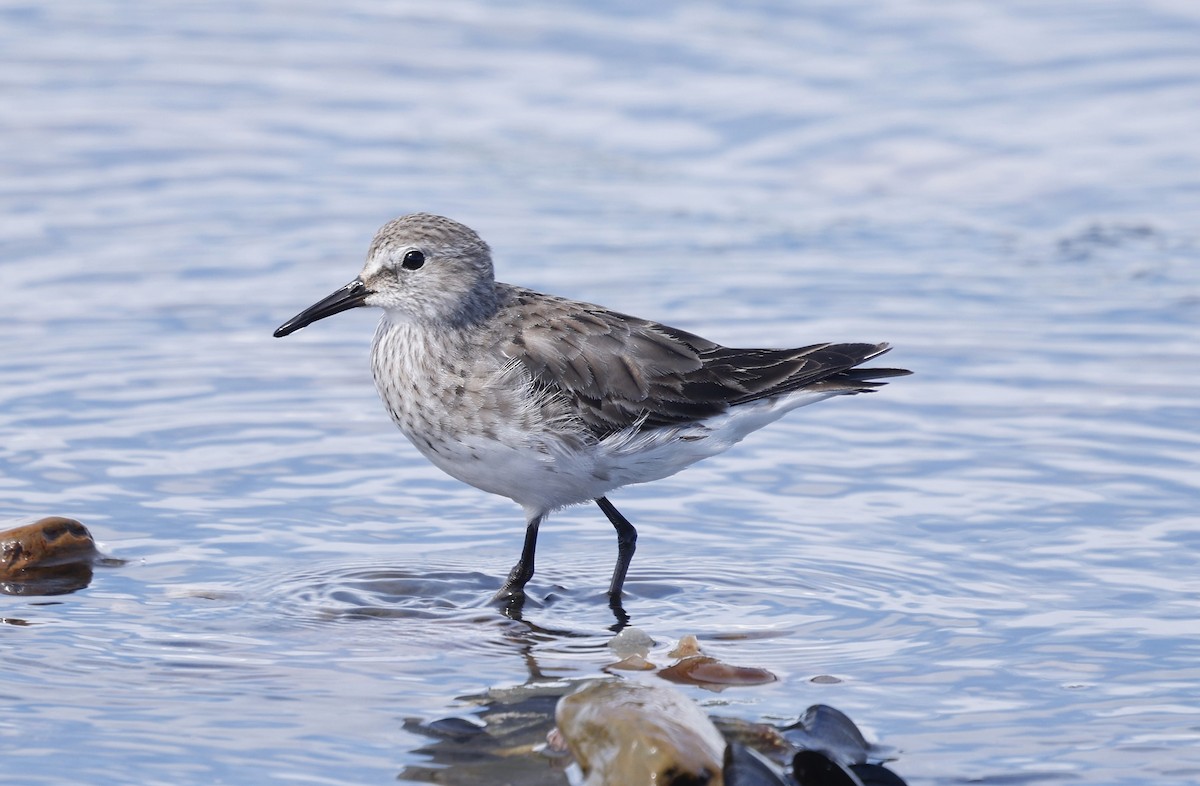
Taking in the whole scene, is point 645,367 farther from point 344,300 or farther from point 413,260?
point 344,300

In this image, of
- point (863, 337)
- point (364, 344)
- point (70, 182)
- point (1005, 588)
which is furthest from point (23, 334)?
point (1005, 588)

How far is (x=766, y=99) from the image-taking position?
15742mm

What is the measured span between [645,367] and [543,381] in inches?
22.4

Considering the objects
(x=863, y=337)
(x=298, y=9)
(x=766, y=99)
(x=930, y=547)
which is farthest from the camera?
(x=298, y=9)

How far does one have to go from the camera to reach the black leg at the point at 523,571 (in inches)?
306

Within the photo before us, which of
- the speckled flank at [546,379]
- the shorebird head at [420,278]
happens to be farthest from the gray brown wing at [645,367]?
the shorebird head at [420,278]

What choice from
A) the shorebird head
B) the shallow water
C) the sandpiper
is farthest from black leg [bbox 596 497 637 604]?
the shorebird head

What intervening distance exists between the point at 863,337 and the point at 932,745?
543cm

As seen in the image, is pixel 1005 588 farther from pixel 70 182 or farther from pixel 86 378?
pixel 70 182

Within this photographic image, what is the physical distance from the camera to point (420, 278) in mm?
8125

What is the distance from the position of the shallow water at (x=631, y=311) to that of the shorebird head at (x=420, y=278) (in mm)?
1152

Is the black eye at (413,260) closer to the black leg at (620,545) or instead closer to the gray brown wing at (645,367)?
the gray brown wing at (645,367)

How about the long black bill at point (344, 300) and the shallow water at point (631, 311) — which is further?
the long black bill at point (344, 300)

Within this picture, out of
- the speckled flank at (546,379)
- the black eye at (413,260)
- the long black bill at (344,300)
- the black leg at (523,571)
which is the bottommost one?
the black leg at (523,571)
